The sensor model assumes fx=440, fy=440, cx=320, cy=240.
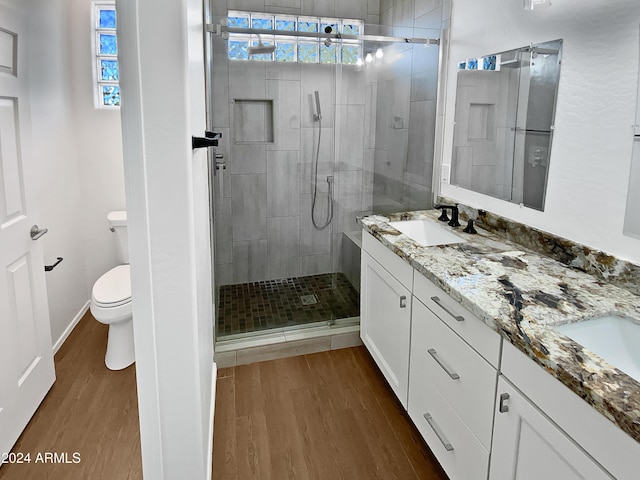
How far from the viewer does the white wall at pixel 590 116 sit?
1523 mm

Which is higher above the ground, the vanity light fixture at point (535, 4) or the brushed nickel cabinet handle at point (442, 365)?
the vanity light fixture at point (535, 4)

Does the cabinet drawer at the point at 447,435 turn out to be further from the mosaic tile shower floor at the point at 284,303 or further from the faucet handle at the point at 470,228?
the mosaic tile shower floor at the point at 284,303

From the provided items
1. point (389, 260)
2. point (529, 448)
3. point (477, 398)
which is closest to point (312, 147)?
point (389, 260)

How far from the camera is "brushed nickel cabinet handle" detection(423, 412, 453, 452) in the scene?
1.63 m

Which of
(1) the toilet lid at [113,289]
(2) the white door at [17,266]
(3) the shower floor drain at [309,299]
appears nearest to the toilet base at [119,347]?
(1) the toilet lid at [113,289]

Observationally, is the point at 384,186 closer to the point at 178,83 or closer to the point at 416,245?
the point at 416,245

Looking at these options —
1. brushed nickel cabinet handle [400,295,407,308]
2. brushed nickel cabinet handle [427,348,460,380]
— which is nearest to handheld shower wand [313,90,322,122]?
brushed nickel cabinet handle [400,295,407,308]

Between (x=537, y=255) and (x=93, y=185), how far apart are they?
2920 millimetres

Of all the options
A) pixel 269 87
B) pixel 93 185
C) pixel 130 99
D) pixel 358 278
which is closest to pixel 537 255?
pixel 358 278

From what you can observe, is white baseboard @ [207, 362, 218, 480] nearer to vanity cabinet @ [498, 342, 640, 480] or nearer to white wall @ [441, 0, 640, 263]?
vanity cabinet @ [498, 342, 640, 480]

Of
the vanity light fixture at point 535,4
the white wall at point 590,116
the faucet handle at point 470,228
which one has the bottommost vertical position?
the faucet handle at point 470,228

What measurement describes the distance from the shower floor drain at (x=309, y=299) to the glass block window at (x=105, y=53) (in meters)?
1.93

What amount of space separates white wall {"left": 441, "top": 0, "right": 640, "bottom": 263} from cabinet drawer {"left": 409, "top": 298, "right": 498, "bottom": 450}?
2.19ft

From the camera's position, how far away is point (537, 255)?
188cm
